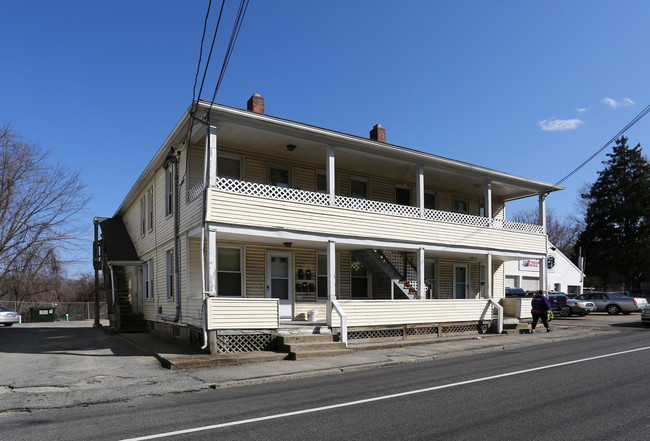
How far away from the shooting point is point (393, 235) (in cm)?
1752

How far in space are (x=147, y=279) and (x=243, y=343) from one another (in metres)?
9.11

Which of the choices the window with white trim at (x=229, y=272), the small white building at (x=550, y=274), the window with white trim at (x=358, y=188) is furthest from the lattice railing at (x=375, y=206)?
the small white building at (x=550, y=274)

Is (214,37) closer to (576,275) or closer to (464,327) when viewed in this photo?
(464,327)

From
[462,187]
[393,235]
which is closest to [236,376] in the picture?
[393,235]

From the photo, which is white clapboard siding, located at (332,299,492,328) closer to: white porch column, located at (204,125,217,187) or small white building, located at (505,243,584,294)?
white porch column, located at (204,125,217,187)

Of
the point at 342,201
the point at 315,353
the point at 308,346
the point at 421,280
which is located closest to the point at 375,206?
the point at 342,201

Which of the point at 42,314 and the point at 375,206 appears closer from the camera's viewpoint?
the point at 375,206

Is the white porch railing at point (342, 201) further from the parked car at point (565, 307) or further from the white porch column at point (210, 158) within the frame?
the parked car at point (565, 307)

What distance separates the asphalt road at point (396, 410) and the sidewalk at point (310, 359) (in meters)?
0.80

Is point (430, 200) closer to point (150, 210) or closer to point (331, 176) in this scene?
point (331, 176)

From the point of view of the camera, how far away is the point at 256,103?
56.0ft

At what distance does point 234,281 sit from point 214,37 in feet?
26.4

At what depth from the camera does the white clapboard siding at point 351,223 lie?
14.0 meters

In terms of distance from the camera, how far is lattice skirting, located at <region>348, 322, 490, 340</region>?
16.1 meters
